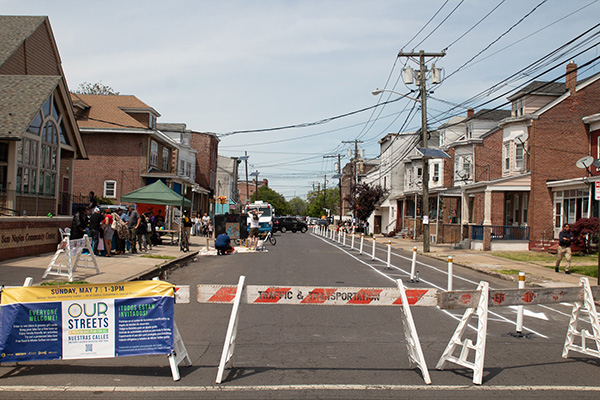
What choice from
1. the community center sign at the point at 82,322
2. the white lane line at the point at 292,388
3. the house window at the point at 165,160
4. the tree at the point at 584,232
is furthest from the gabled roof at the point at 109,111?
the white lane line at the point at 292,388

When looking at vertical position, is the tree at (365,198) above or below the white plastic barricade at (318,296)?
above

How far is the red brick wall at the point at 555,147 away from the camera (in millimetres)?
28609

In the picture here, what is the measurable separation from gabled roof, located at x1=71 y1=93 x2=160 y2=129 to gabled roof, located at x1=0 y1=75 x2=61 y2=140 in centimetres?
1604

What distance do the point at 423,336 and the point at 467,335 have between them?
76 cm

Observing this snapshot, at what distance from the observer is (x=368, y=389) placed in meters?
5.78

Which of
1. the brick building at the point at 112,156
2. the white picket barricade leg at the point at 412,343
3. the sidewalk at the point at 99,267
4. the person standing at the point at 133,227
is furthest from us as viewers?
the brick building at the point at 112,156

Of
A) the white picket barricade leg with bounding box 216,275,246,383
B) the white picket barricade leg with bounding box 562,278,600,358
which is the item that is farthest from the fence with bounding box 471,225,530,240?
the white picket barricade leg with bounding box 216,275,246,383

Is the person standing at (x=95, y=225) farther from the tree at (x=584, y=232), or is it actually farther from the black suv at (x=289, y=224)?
the black suv at (x=289, y=224)

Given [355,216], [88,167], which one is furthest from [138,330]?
[355,216]

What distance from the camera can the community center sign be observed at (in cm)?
622

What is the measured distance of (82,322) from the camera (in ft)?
20.6

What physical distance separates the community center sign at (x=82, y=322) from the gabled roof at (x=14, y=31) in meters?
19.2

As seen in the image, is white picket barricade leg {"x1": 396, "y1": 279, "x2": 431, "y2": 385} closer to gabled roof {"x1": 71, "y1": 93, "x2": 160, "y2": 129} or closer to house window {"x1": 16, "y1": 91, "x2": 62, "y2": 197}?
house window {"x1": 16, "y1": 91, "x2": 62, "y2": 197}

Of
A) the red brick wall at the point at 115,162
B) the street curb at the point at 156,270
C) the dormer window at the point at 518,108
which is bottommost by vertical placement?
the street curb at the point at 156,270
